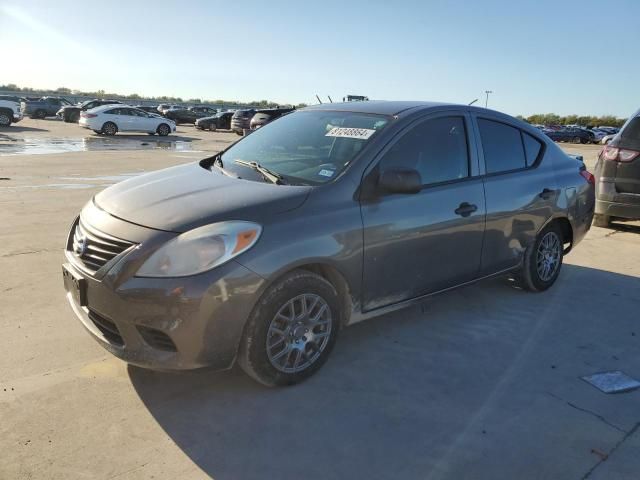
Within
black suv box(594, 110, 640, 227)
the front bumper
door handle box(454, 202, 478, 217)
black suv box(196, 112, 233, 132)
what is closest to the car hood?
the front bumper

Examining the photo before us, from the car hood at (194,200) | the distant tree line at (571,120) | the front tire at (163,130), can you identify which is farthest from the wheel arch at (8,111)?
the distant tree line at (571,120)

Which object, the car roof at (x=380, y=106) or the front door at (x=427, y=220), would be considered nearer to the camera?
the front door at (x=427, y=220)

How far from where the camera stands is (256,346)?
3133mm

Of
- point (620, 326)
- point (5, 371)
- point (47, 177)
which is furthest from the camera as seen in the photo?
point (47, 177)

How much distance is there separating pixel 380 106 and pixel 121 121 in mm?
27243

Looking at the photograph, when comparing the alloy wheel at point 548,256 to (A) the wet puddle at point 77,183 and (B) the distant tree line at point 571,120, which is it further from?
(B) the distant tree line at point 571,120

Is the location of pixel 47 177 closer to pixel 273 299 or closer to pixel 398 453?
pixel 273 299

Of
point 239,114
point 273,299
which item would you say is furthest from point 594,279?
point 239,114

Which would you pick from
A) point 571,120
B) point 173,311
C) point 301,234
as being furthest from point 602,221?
point 571,120

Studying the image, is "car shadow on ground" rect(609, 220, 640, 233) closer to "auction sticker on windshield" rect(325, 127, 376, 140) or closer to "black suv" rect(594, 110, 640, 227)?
"black suv" rect(594, 110, 640, 227)

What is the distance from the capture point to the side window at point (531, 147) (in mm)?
4996

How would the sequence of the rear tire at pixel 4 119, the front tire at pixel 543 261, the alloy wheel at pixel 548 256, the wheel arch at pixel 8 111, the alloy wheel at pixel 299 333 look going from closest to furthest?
1. the alloy wheel at pixel 299 333
2. the front tire at pixel 543 261
3. the alloy wheel at pixel 548 256
4. the wheel arch at pixel 8 111
5. the rear tire at pixel 4 119

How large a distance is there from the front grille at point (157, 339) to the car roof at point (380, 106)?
2290 mm

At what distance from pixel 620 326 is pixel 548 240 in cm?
103
